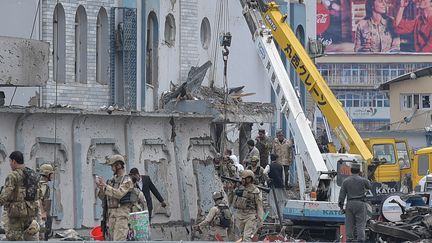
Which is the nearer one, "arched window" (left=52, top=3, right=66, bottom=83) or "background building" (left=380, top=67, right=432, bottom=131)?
"arched window" (left=52, top=3, right=66, bottom=83)

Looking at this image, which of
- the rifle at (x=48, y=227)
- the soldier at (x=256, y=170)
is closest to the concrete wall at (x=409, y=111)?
the soldier at (x=256, y=170)

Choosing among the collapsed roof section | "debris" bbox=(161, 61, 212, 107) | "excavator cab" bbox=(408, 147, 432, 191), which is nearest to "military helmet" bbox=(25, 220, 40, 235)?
the collapsed roof section

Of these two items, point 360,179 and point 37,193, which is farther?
point 360,179

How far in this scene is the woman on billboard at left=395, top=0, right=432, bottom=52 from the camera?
11231cm

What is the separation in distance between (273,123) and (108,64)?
27.4 feet

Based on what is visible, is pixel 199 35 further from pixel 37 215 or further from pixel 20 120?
pixel 37 215

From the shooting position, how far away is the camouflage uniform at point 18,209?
20.0 meters

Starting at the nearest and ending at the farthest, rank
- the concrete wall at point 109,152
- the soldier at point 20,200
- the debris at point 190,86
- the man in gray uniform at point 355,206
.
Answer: the soldier at point 20,200 < the man in gray uniform at point 355,206 < the concrete wall at point 109,152 < the debris at point 190,86

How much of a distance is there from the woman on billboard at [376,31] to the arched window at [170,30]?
72.3 metres

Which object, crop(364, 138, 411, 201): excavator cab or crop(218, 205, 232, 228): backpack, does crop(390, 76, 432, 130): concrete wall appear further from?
crop(218, 205, 232, 228): backpack

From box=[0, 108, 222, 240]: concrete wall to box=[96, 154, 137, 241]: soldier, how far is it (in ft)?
16.2

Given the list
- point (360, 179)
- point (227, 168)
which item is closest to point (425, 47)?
point (227, 168)

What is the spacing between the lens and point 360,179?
84.2 ft

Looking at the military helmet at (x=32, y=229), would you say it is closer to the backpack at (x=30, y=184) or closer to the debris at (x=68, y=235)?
the backpack at (x=30, y=184)
